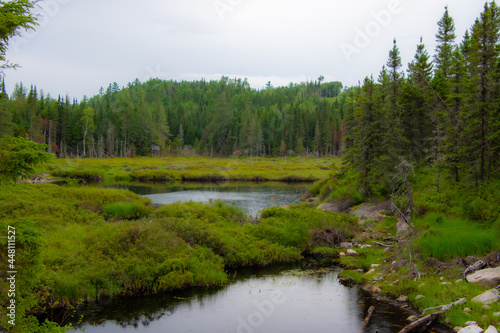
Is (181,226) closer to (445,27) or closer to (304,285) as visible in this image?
(304,285)

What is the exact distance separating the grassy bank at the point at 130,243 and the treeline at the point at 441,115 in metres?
8.31

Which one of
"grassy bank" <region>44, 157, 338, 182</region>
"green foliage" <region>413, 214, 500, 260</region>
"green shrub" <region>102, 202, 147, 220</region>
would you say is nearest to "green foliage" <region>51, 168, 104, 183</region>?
"grassy bank" <region>44, 157, 338, 182</region>

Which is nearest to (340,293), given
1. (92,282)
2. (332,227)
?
(332,227)

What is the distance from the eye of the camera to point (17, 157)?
8.37m

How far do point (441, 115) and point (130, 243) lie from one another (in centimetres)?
2620

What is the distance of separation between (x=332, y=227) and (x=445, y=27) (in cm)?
3723

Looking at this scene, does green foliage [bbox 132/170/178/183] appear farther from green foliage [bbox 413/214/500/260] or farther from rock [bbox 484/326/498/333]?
rock [bbox 484/326/498/333]

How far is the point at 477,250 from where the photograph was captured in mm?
17234

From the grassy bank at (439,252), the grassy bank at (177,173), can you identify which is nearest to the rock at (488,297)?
the grassy bank at (439,252)

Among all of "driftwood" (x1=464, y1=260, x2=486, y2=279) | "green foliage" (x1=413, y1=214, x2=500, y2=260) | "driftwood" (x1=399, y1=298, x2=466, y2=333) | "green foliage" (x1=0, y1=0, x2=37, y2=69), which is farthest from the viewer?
"green foliage" (x1=413, y1=214, x2=500, y2=260)

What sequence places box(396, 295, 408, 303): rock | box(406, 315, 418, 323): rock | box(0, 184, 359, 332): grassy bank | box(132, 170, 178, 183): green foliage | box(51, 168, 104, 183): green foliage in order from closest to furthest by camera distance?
box(406, 315, 418, 323): rock, box(0, 184, 359, 332): grassy bank, box(396, 295, 408, 303): rock, box(51, 168, 104, 183): green foliage, box(132, 170, 178, 183): green foliage

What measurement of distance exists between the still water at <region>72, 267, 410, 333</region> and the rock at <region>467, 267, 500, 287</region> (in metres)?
3.13
